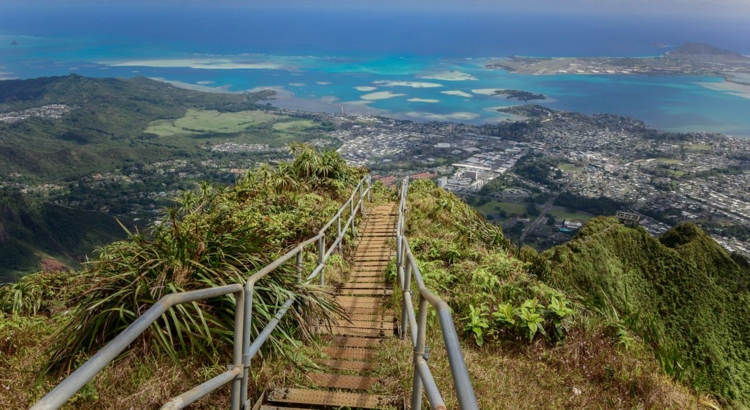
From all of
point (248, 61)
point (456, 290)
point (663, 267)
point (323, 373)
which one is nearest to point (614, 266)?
point (663, 267)

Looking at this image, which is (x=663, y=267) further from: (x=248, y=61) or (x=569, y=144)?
(x=248, y=61)

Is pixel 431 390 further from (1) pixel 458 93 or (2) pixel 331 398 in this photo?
(1) pixel 458 93

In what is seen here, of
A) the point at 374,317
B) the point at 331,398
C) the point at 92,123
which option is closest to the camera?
the point at 331,398

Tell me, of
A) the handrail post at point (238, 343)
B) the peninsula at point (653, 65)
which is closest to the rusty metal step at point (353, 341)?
the handrail post at point (238, 343)

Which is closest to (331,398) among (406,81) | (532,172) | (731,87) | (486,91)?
(532,172)

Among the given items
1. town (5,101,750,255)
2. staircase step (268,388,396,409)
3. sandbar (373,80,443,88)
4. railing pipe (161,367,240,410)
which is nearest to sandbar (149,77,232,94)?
sandbar (373,80,443,88)

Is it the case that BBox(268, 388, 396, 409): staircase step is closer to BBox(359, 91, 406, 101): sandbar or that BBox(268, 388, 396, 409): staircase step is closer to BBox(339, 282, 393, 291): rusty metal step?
BBox(339, 282, 393, 291): rusty metal step
